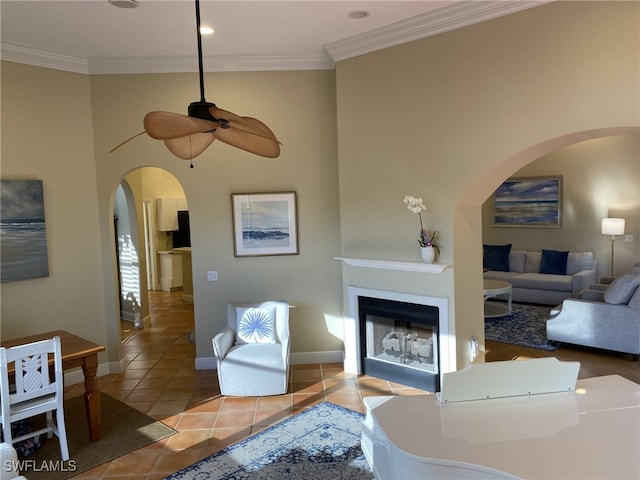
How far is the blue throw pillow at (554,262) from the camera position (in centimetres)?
852

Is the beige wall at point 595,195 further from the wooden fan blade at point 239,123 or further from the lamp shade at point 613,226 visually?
the wooden fan blade at point 239,123

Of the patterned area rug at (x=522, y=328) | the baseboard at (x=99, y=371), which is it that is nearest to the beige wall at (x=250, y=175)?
the baseboard at (x=99, y=371)

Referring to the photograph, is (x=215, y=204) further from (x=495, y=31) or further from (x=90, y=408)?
(x=495, y=31)

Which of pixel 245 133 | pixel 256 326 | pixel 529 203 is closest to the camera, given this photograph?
pixel 245 133

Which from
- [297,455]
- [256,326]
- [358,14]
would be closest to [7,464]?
[297,455]

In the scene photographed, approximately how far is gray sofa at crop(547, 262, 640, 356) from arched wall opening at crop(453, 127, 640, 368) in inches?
66.5

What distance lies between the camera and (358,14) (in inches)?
169

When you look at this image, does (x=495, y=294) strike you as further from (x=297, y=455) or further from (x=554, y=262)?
(x=297, y=455)

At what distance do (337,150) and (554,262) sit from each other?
520cm

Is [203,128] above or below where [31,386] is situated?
above

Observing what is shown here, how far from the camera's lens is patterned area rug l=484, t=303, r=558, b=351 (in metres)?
6.30

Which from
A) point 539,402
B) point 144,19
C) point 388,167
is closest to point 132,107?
point 144,19

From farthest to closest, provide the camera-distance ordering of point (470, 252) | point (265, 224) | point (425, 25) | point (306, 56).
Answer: point (265, 224)
point (306, 56)
point (470, 252)
point (425, 25)

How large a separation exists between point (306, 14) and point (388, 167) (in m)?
1.63
